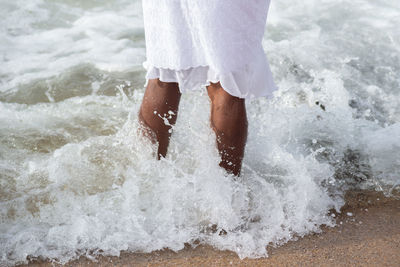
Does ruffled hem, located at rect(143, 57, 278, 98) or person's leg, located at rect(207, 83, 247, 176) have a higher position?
ruffled hem, located at rect(143, 57, 278, 98)

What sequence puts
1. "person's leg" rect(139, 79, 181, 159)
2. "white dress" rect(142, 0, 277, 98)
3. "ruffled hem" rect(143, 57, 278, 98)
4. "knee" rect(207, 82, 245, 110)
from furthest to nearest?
"person's leg" rect(139, 79, 181, 159) < "knee" rect(207, 82, 245, 110) < "ruffled hem" rect(143, 57, 278, 98) < "white dress" rect(142, 0, 277, 98)

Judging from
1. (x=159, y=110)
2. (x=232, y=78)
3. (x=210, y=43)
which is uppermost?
(x=210, y=43)

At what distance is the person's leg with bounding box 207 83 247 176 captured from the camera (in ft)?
6.09

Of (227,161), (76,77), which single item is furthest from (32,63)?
(227,161)

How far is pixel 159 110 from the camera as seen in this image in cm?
202

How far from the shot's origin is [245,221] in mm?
2039

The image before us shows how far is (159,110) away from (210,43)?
521mm

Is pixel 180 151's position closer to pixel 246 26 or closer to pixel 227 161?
pixel 227 161

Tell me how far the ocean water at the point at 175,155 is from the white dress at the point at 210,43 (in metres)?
0.43

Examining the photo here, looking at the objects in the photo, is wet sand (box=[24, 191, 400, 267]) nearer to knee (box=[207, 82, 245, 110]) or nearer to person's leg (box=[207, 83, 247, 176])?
person's leg (box=[207, 83, 247, 176])

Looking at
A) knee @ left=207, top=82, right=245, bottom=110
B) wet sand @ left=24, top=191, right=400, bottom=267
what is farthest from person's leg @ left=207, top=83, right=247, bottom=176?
wet sand @ left=24, top=191, right=400, bottom=267

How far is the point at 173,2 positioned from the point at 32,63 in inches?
99.0

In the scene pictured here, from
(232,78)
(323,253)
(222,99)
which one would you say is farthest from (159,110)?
(323,253)

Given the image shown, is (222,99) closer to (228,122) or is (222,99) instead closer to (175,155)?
(228,122)
